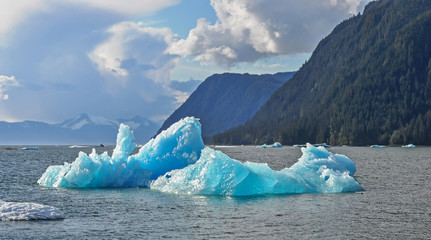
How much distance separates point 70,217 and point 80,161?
577 inches

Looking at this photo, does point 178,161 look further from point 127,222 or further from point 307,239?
point 307,239

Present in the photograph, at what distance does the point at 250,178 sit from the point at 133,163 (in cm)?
1229

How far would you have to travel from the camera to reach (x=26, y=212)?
2412 cm

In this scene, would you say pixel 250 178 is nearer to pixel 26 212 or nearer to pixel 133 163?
pixel 133 163

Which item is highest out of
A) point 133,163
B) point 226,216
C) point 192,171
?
point 133,163

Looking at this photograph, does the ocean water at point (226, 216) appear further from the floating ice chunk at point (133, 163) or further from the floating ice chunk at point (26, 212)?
the floating ice chunk at point (133, 163)

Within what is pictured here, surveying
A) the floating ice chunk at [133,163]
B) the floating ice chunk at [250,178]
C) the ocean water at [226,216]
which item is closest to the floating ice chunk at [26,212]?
the ocean water at [226,216]

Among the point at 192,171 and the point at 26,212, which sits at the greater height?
the point at 192,171

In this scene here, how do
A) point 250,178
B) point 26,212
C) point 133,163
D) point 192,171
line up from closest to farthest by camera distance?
point 26,212, point 250,178, point 192,171, point 133,163

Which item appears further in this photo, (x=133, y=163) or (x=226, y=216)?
(x=133, y=163)

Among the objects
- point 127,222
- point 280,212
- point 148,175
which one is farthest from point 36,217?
point 148,175

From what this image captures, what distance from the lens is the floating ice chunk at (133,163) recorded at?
4084cm

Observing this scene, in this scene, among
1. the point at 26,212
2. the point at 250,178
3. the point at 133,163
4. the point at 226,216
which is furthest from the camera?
the point at 133,163

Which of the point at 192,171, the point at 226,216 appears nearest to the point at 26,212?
the point at 226,216
